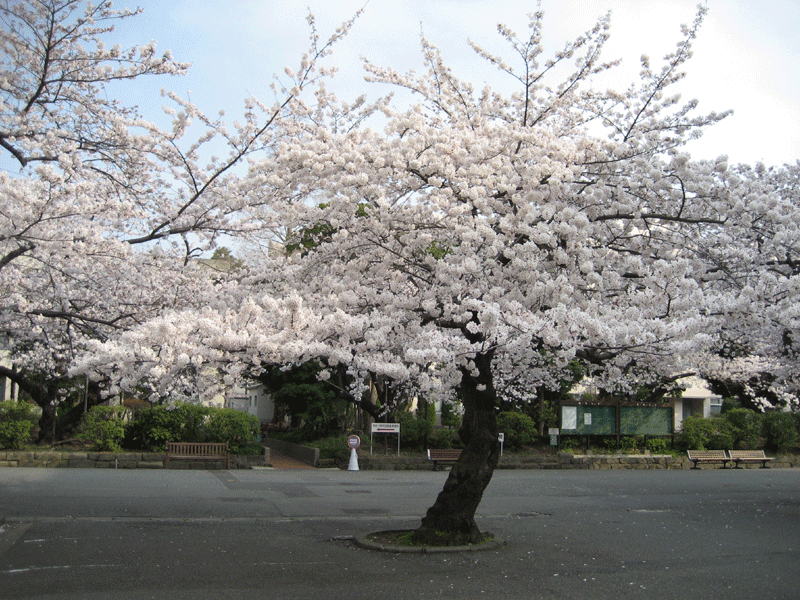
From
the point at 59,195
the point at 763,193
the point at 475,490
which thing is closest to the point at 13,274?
the point at 59,195

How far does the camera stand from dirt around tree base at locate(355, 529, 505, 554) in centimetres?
855

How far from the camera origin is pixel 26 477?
1480 cm

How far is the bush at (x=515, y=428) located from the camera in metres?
22.4

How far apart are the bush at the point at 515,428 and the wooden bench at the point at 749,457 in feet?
23.8

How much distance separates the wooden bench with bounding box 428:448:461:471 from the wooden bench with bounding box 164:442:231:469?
19.0 ft

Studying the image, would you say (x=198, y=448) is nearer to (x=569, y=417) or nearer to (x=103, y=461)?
(x=103, y=461)

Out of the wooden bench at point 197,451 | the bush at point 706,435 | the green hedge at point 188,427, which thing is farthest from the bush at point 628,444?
Answer: the wooden bench at point 197,451

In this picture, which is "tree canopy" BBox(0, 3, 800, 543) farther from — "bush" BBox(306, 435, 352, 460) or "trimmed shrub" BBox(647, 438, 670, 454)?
"trimmed shrub" BBox(647, 438, 670, 454)

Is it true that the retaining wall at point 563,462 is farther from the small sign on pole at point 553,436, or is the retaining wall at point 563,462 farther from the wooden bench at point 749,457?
the small sign on pole at point 553,436

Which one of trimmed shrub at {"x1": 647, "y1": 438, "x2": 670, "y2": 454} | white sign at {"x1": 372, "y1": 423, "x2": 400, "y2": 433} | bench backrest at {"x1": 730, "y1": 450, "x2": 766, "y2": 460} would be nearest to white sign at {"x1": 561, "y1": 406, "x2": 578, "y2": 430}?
trimmed shrub at {"x1": 647, "y1": 438, "x2": 670, "y2": 454}

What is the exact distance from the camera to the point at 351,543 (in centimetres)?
920

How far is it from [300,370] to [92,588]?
661 inches

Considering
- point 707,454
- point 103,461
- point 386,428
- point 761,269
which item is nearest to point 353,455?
point 386,428

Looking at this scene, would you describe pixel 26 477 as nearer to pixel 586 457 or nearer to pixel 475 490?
pixel 475 490
